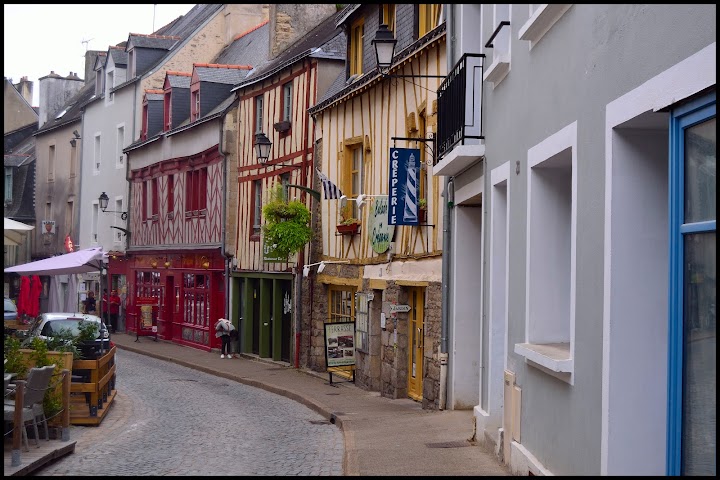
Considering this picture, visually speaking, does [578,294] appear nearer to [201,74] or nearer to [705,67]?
[705,67]

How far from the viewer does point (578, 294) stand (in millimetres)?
7598

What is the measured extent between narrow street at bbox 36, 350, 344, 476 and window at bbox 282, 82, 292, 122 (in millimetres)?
6979

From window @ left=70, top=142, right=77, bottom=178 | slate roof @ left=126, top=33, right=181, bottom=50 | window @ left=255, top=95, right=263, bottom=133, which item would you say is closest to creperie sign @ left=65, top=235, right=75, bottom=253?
window @ left=70, top=142, right=77, bottom=178

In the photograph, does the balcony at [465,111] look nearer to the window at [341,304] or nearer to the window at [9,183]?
the window at [341,304]

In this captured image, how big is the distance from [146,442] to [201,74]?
20286 millimetres

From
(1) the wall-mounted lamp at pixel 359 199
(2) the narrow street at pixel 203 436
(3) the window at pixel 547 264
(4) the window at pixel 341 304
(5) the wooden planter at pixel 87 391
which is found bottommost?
(2) the narrow street at pixel 203 436

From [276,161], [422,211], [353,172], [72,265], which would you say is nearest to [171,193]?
[276,161]

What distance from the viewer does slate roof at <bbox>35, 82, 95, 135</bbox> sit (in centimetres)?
4366

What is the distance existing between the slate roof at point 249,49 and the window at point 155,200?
442cm

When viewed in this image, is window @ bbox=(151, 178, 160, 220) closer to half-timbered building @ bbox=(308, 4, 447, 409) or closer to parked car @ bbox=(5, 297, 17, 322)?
parked car @ bbox=(5, 297, 17, 322)

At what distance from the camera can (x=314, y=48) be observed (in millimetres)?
23109

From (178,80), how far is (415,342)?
19.1 meters

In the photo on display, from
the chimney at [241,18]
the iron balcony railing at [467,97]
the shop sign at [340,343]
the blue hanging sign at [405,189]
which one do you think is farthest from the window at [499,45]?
the chimney at [241,18]

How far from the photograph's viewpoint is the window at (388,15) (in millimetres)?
18422
